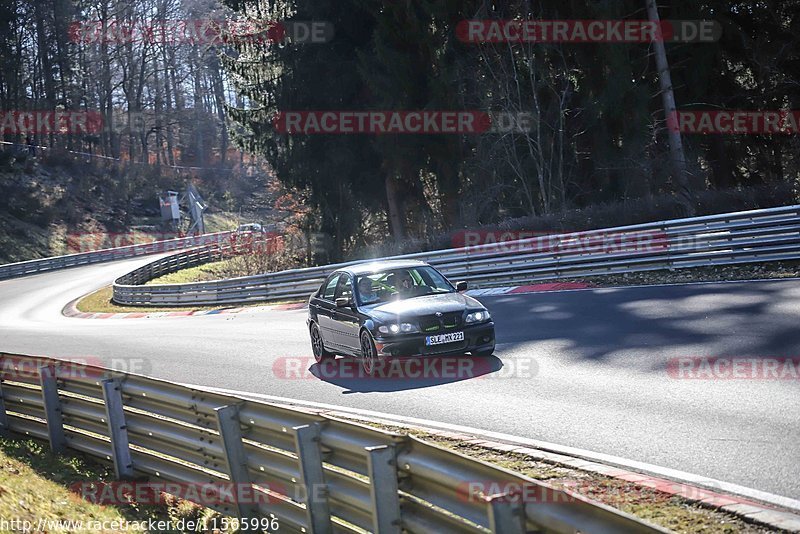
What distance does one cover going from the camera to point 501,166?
108 feet

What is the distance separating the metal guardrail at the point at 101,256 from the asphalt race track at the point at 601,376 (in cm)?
3336

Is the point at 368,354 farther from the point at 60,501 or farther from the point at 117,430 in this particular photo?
the point at 60,501

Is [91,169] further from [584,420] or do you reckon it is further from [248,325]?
[584,420]

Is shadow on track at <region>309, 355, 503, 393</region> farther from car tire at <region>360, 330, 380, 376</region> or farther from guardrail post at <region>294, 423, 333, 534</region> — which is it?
guardrail post at <region>294, 423, 333, 534</region>

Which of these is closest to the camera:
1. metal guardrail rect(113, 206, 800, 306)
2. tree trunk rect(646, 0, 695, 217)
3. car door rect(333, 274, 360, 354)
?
car door rect(333, 274, 360, 354)

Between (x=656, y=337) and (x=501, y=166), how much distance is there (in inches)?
818

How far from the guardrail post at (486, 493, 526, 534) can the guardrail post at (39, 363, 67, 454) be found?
728cm

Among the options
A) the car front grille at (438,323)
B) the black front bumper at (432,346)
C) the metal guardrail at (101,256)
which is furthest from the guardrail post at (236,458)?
the metal guardrail at (101,256)

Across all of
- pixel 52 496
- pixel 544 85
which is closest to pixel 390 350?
pixel 52 496

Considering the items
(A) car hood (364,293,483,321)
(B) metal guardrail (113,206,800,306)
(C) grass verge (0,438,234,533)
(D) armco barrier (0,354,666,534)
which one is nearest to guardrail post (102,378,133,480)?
(D) armco barrier (0,354,666,534)

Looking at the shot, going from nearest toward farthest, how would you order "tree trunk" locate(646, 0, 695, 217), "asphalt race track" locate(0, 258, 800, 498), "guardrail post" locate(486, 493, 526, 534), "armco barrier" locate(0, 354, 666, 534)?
1. "guardrail post" locate(486, 493, 526, 534)
2. "armco barrier" locate(0, 354, 666, 534)
3. "asphalt race track" locate(0, 258, 800, 498)
4. "tree trunk" locate(646, 0, 695, 217)

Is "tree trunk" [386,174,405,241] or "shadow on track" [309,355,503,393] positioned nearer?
"shadow on track" [309,355,503,393]

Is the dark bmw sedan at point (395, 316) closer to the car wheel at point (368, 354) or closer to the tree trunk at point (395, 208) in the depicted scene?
the car wheel at point (368, 354)

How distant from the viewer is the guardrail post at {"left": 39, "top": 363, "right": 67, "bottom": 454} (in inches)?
404
